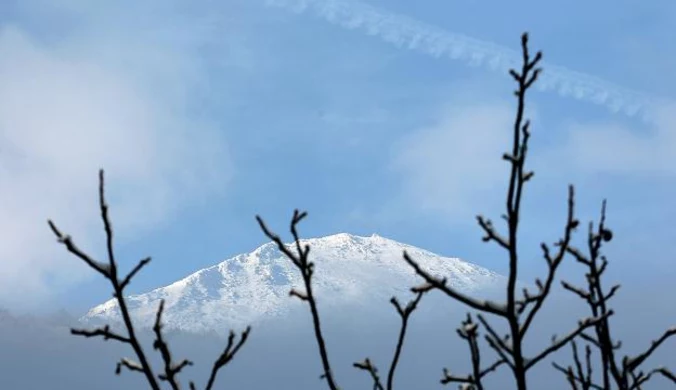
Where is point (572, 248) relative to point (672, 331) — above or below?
above

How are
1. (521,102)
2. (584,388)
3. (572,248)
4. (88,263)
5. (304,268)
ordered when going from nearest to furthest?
(521,102) → (88,263) → (304,268) → (572,248) → (584,388)

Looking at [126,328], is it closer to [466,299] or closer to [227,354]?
[227,354]

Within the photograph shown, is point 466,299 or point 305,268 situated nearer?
point 466,299

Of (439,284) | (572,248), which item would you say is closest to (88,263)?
(439,284)

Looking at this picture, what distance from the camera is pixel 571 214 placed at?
4.15 metres

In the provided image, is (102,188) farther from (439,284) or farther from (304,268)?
(439,284)

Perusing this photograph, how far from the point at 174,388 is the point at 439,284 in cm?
171

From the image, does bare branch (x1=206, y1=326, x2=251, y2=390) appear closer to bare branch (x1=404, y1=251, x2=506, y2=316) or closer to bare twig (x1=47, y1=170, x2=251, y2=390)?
bare twig (x1=47, y1=170, x2=251, y2=390)

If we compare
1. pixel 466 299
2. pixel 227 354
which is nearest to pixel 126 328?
pixel 227 354

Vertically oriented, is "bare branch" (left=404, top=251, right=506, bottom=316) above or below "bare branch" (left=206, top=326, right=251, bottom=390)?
below

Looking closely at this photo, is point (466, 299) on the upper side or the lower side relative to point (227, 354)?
lower

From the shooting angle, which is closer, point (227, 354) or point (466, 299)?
point (466, 299)

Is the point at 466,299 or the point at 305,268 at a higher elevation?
the point at 305,268

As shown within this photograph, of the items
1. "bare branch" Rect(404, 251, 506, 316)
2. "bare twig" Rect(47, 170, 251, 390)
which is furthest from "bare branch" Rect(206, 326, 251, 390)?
"bare branch" Rect(404, 251, 506, 316)
